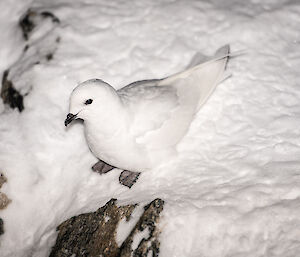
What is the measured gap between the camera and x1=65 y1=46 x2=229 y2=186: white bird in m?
2.80

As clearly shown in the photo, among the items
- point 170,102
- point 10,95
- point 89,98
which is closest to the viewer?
point 89,98

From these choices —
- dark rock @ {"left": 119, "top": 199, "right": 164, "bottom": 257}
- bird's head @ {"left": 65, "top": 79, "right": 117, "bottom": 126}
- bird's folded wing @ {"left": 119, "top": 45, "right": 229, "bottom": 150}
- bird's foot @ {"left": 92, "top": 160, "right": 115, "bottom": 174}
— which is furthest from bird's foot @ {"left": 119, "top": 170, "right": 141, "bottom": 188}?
bird's head @ {"left": 65, "top": 79, "right": 117, "bottom": 126}

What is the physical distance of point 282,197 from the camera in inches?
106

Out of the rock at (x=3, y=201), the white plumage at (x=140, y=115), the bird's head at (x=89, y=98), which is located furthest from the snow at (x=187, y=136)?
the bird's head at (x=89, y=98)

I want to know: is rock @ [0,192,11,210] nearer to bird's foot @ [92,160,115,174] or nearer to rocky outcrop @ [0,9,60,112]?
bird's foot @ [92,160,115,174]

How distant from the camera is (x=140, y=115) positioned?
3.05 m

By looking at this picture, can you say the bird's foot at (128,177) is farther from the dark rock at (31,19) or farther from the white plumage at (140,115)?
the dark rock at (31,19)

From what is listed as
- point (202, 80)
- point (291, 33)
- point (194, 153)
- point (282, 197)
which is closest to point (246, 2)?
point (291, 33)

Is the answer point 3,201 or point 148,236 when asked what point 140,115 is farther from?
point 3,201

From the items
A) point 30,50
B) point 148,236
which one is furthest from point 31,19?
point 148,236

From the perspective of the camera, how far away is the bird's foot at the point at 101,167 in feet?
11.2

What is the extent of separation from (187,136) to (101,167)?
0.91 m

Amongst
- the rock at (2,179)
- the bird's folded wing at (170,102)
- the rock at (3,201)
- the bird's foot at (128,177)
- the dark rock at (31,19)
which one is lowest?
the bird's foot at (128,177)

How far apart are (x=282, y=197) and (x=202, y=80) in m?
1.39
